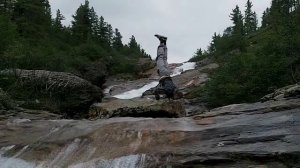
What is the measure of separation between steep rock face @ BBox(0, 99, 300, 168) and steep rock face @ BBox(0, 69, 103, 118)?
8.12m

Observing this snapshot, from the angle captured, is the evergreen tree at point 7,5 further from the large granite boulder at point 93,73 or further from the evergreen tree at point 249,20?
the evergreen tree at point 249,20

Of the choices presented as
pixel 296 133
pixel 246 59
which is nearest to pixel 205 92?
pixel 246 59

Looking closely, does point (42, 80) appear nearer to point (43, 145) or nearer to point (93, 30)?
point (43, 145)

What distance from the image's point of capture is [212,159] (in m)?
9.61

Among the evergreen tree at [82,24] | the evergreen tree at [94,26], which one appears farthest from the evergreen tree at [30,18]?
the evergreen tree at [94,26]

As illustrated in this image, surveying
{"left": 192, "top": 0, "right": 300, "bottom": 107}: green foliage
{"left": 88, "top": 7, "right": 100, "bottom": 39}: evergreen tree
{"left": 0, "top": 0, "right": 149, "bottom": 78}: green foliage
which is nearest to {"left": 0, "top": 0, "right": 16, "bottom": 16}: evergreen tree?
{"left": 0, "top": 0, "right": 149, "bottom": 78}: green foliage

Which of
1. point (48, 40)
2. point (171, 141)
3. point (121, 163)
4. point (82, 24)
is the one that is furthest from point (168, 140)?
point (82, 24)

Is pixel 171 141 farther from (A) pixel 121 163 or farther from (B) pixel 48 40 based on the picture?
(B) pixel 48 40

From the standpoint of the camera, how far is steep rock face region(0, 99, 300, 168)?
31.6 ft

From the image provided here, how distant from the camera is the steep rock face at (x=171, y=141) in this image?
962 cm

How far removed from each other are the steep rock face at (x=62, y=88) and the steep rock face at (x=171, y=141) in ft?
26.7

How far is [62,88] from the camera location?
73.8 ft

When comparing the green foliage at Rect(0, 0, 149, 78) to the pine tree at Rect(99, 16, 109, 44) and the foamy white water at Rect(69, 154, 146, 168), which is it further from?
the foamy white water at Rect(69, 154, 146, 168)

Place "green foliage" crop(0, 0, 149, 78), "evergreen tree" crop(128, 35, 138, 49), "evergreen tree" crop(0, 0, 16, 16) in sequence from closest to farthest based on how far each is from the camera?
1. "green foliage" crop(0, 0, 149, 78)
2. "evergreen tree" crop(0, 0, 16, 16)
3. "evergreen tree" crop(128, 35, 138, 49)
